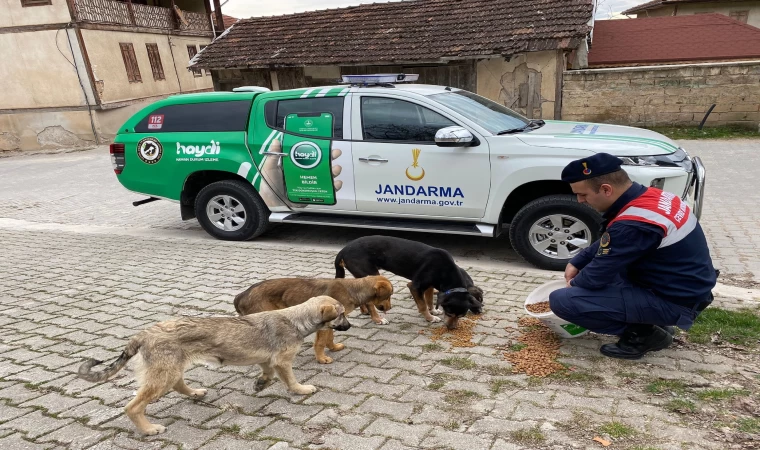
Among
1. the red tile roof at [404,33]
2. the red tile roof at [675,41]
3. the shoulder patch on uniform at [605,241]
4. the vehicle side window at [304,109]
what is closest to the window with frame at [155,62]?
the red tile roof at [404,33]

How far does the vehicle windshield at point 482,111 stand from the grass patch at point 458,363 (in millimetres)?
2766

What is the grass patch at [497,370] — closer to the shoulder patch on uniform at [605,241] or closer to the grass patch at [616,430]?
the grass patch at [616,430]

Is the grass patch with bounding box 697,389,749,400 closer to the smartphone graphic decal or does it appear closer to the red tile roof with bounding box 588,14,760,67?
the smartphone graphic decal

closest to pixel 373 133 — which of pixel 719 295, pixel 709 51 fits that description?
pixel 719 295

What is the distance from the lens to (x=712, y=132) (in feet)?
43.2

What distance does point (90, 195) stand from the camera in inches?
421

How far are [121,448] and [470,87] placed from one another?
42.8 feet

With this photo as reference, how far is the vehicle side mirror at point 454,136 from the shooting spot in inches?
203

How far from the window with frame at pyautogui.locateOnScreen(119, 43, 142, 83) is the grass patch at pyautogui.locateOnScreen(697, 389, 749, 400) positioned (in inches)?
893

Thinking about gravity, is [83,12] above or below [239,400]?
above

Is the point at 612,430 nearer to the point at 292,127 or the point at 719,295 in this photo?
the point at 719,295

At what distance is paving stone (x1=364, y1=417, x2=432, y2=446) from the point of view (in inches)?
105

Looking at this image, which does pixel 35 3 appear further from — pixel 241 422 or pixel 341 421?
pixel 341 421

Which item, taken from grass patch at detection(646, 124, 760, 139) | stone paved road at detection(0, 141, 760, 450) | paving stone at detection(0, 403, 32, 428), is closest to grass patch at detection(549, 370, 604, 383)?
stone paved road at detection(0, 141, 760, 450)
